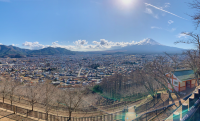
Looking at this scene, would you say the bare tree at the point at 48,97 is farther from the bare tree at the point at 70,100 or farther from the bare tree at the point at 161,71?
the bare tree at the point at 161,71

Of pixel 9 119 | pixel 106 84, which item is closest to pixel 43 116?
pixel 9 119

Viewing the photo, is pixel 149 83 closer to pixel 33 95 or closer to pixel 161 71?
pixel 161 71

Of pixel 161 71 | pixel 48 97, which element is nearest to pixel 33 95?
pixel 48 97

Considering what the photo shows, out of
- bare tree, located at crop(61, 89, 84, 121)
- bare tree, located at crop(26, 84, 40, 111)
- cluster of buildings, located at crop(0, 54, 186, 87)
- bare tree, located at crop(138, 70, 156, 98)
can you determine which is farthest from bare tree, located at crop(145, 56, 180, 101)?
bare tree, located at crop(26, 84, 40, 111)

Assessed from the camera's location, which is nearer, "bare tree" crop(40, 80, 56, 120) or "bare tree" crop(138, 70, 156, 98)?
"bare tree" crop(40, 80, 56, 120)

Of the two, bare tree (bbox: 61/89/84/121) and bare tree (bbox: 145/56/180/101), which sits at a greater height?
bare tree (bbox: 145/56/180/101)

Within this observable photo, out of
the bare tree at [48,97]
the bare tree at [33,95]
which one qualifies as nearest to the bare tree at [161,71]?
the bare tree at [48,97]

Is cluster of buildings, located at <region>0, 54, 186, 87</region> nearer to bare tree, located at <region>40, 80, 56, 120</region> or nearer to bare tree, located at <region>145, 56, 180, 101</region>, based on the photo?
bare tree, located at <region>145, 56, 180, 101</region>

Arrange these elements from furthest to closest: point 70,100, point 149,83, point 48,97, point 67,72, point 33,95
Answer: point 67,72 → point 149,83 → point 33,95 → point 48,97 → point 70,100

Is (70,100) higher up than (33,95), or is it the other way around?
(70,100)

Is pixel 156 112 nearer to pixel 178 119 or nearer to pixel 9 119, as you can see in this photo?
pixel 178 119

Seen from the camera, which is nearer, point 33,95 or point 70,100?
point 70,100
